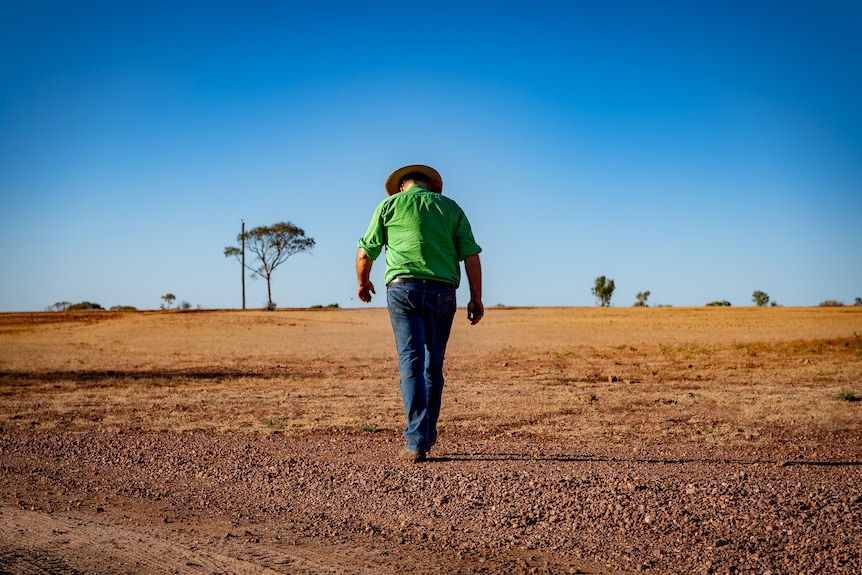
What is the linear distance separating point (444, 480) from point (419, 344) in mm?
1056

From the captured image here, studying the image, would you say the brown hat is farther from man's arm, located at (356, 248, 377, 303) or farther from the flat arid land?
the flat arid land

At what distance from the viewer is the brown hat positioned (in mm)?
5969

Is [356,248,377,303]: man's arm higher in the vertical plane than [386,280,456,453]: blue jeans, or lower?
higher

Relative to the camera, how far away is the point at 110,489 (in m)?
4.90

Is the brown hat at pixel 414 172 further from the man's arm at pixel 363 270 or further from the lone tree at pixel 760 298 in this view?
the lone tree at pixel 760 298

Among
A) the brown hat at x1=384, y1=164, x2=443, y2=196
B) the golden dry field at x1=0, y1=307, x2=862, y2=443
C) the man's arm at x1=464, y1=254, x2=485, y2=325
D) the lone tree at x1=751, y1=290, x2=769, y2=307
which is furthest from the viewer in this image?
the lone tree at x1=751, y1=290, x2=769, y2=307

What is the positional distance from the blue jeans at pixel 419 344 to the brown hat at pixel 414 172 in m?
1.00

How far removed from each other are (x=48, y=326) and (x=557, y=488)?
45026mm

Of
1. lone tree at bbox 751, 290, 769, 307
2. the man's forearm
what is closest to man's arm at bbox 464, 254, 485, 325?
the man's forearm

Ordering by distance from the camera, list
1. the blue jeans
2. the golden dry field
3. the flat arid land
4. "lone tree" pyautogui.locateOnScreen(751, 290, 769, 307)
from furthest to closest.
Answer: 1. "lone tree" pyautogui.locateOnScreen(751, 290, 769, 307)
2. the golden dry field
3. the blue jeans
4. the flat arid land

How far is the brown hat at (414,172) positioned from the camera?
5.97 meters

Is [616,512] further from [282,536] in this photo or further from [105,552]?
[105,552]

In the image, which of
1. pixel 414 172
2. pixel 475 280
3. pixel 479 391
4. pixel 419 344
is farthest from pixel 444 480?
pixel 479 391

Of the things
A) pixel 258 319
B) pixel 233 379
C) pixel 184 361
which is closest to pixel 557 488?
pixel 233 379
